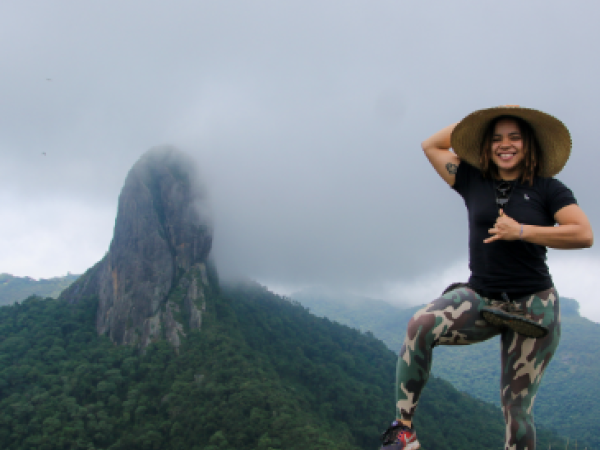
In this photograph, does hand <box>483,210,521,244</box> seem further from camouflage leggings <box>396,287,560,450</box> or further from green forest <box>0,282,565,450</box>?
green forest <box>0,282,565,450</box>

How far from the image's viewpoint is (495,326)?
7.34ft

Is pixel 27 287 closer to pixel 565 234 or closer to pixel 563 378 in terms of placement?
pixel 563 378

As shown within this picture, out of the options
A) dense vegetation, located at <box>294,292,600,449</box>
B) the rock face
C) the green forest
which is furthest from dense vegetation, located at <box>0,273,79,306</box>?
dense vegetation, located at <box>294,292,600,449</box>

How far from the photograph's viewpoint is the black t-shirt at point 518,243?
2178mm

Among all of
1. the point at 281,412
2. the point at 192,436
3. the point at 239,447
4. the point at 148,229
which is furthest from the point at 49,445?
the point at 148,229

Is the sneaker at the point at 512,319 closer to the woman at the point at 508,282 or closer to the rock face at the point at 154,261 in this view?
the woman at the point at 508,282

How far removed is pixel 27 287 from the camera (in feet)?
431

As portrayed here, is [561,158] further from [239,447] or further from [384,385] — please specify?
[384,385]

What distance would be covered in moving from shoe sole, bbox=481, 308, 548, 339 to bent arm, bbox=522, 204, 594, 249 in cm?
37

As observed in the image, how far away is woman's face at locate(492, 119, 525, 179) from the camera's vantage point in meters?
2.30

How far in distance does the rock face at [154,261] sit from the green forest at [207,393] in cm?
286

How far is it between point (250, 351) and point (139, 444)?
22563 millimetres

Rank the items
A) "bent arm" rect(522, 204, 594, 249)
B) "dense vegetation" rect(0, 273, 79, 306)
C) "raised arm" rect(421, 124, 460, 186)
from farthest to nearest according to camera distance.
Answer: "dense vegetation" rect(0, 273, 79, 306)
"raised arm" rect(421, 124, 460, 186)
"bent arm" rect(522, 204, 594, 249)

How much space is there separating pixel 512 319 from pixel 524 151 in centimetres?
91
